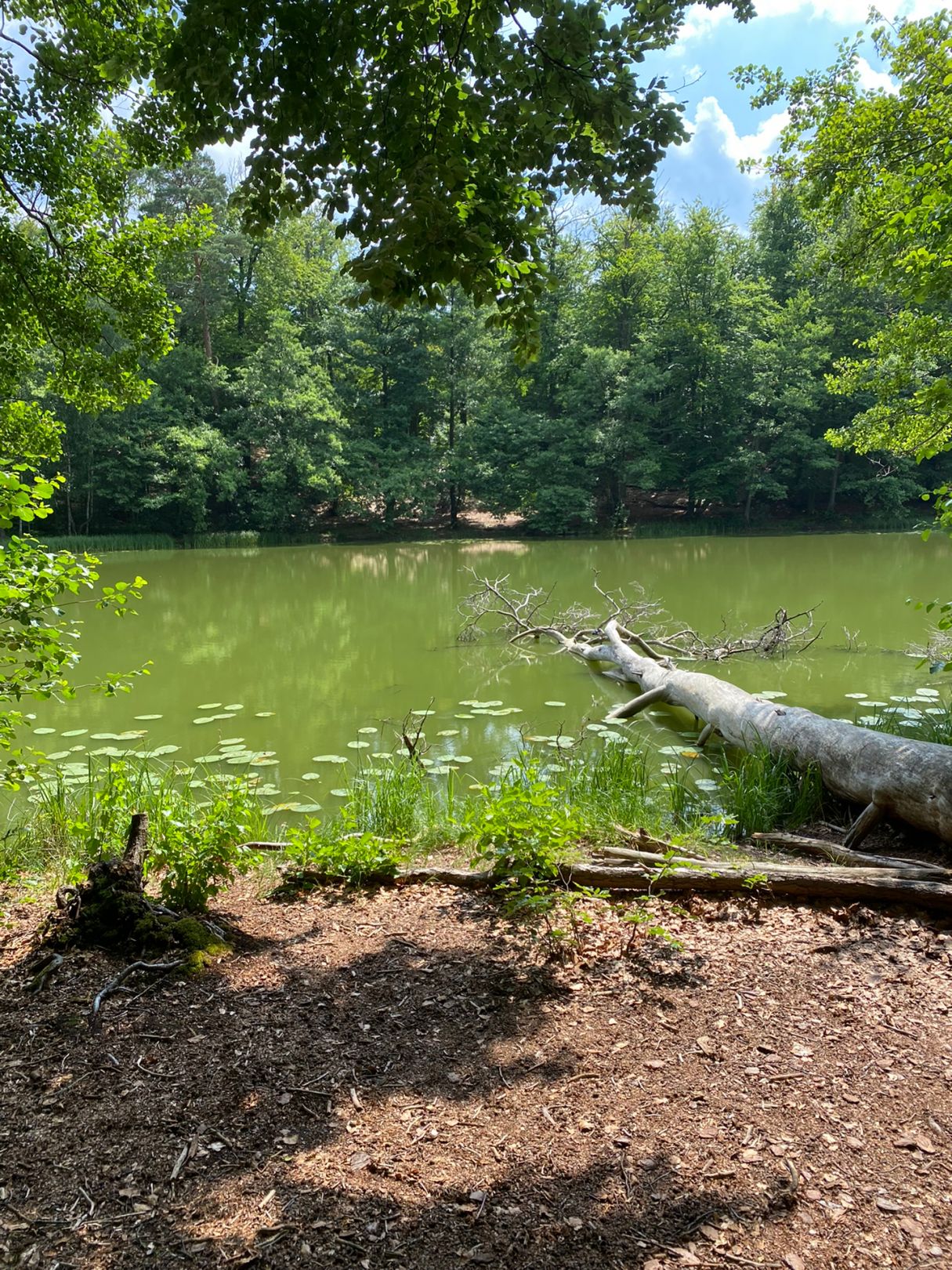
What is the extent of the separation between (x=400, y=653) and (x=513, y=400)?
83.0ft

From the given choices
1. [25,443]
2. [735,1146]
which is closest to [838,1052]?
[735,1146]

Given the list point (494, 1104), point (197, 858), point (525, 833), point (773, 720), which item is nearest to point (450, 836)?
point (525, 833)

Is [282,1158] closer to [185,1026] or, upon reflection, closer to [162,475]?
[185,1026]

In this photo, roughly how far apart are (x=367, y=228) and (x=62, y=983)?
292 centimetres

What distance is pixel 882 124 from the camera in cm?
735

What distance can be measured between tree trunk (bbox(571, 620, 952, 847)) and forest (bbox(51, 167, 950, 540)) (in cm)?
2428

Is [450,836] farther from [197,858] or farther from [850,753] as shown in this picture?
[850,753]

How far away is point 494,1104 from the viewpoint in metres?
2.02

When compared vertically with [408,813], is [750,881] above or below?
above

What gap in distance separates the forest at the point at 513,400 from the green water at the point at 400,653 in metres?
8.86

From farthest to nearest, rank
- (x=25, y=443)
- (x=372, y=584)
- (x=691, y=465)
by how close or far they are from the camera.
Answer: (x=691, y=465) → (x=372, y=584) → (x=25, y=443)

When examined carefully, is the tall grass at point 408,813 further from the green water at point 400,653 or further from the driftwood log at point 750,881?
the green water at point 400,653

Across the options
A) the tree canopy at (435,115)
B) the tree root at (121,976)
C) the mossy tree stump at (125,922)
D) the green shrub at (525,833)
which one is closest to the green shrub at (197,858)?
the mossy tree stump at (125,922)

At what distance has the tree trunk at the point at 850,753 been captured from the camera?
3.72 m
